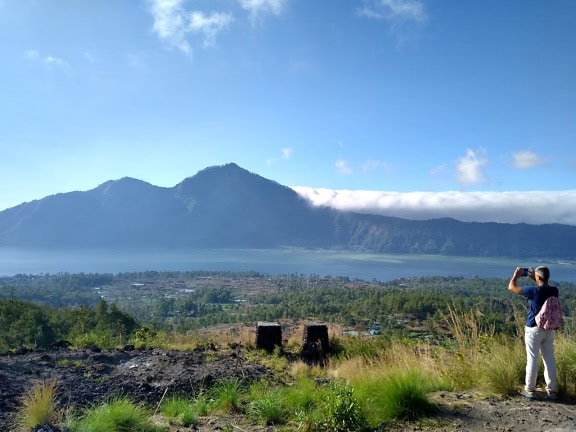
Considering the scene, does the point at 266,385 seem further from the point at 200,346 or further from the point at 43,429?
the point at 200,346

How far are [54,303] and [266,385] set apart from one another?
9334cm

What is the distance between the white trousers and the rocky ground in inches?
7.4

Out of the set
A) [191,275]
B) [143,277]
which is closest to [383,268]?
[191,275]

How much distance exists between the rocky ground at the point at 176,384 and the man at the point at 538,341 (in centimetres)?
18

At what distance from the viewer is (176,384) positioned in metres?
5.98

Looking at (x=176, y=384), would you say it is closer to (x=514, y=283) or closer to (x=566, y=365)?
(x=514, y=283)

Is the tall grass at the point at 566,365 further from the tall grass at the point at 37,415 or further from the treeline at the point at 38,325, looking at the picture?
the treeline at the point at 38,325

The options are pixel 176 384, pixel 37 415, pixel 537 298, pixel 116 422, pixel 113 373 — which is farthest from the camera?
pixel 113 373

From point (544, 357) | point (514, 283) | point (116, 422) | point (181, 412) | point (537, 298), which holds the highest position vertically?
point (514, 283)

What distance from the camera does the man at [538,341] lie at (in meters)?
4.52

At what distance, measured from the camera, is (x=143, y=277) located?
140250 millimetres

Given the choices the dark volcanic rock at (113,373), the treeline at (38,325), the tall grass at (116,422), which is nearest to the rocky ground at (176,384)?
the dark volcanic rock at (113,373)

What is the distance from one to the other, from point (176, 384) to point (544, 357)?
189 inches

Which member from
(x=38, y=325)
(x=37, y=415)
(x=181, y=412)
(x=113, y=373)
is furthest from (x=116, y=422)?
(x=38, y=325)
